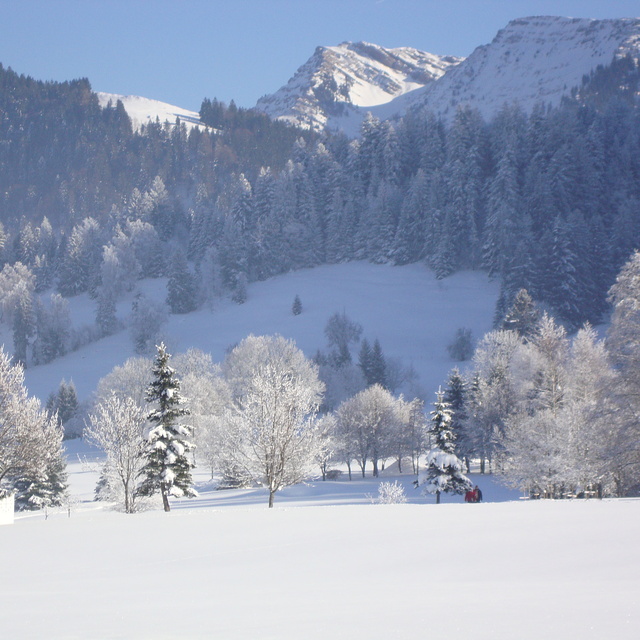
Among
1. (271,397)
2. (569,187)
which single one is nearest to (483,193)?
A: (569,187)

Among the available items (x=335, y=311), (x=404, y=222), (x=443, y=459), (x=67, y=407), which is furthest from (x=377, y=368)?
(x=443, y=459)

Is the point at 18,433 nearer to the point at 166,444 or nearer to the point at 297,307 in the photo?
the point at 166,444

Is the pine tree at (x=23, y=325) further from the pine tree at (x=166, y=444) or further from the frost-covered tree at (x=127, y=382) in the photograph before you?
the pine tree at (x=166, y=444)

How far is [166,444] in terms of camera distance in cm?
2945

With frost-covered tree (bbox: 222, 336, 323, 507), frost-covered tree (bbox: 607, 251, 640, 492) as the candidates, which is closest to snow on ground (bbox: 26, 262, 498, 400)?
frost-covered tree (bbox: 222, 336, 323, 507)

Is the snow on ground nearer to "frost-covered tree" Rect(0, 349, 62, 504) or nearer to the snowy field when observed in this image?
"frost-covered tree" Rect(0, 349, 62, 504)

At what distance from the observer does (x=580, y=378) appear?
128 feet

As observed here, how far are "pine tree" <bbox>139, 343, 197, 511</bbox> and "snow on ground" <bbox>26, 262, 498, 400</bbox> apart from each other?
5734 centimetres

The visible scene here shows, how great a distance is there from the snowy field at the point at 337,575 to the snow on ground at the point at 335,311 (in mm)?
68377

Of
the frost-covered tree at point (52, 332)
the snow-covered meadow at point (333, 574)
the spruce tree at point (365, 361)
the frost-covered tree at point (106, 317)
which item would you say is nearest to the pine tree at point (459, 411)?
the spruce tree at point (365, 361)

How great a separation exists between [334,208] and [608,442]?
4175 inches

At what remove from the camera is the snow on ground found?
9531cm

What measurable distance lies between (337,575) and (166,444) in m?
19.1

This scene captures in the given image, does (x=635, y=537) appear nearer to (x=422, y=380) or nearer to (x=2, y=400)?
(x=2, y=400)
